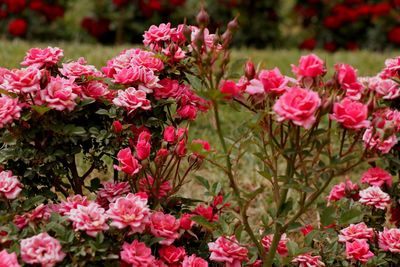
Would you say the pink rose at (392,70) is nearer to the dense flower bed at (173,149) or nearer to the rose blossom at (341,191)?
the dense flower bed at (173,149)

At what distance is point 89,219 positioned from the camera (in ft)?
6.68

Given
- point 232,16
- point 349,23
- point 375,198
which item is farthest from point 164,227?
point 349,23

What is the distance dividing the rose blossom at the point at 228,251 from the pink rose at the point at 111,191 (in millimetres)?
342

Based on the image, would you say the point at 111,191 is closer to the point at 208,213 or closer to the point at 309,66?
the point at 208,213

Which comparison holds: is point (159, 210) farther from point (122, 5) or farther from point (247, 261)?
point (122, 5)

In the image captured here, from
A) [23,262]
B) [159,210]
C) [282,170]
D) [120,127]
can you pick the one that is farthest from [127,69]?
[282,170]

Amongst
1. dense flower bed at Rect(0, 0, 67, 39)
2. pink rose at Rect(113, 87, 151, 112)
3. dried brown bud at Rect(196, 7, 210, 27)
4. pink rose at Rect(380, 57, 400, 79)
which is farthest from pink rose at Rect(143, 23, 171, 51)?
dense flower bed at Rect(0, 0, 67, 39)

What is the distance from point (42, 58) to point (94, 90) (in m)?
0.20

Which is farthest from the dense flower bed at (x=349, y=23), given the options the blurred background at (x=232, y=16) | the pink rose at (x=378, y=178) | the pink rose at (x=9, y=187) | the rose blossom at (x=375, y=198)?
the pink rose at (x=9, y=187)

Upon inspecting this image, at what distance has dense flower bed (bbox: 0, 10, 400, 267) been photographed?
2.02 m

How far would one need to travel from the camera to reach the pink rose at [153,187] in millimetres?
2314

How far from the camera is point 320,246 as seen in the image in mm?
2627

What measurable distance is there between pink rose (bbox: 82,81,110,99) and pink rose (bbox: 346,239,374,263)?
3.15ft

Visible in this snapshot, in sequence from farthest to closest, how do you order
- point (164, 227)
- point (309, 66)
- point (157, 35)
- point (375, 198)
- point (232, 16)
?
point (232, 16), point (375, 198), point (157, 35), point (164, 227), point (309, 66)
